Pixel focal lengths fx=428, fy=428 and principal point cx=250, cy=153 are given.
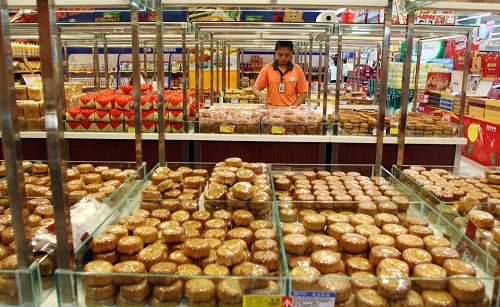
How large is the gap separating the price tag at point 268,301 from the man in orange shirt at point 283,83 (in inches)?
150

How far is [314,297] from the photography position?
125 centimetres

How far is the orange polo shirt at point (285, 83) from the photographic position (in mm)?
4984

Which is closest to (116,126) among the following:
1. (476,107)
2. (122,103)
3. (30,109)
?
(122,103)

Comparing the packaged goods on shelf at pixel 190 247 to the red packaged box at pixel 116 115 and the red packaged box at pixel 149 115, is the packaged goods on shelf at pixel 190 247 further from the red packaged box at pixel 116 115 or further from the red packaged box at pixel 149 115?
the red packaged box at pixel 116 115

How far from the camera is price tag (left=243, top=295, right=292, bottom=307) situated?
122 cm

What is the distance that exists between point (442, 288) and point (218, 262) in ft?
2.36

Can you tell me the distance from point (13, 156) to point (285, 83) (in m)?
4.07

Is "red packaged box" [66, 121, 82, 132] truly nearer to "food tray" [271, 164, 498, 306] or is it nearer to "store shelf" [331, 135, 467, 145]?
"store shelf" [331, 135, 467, 145]

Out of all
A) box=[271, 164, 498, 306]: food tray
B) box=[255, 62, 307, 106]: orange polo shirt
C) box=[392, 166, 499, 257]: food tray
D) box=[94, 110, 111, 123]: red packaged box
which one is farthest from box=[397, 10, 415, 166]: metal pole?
box=[94, 110, 111, 123]: red packaged box

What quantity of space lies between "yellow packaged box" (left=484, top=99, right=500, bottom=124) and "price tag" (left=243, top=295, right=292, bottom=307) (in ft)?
21.1

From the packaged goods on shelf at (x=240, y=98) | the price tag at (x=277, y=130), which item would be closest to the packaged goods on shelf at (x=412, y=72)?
the packaged goods on shelf at (x=240, y=98)

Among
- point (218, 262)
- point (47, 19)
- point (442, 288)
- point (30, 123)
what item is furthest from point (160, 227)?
point (30, 123)

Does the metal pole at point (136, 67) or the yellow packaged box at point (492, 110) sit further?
the yellow packaged box at point (492, 110)

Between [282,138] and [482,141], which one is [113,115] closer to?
[282,138]
